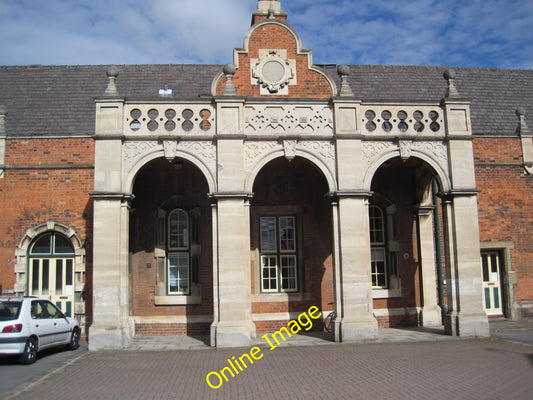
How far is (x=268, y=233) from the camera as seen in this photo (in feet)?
50.8

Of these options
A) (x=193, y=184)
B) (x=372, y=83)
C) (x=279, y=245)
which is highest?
(x=372, y=83)

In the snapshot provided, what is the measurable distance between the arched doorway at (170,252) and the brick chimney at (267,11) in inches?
207

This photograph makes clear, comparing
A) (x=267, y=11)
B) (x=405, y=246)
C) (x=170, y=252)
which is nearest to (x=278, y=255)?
(x=170, y=252)

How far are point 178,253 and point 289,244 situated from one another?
324 centimetres

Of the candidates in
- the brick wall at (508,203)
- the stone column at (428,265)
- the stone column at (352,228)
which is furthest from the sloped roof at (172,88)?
the stone column at (352,228)

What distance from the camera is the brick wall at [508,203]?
16953mm

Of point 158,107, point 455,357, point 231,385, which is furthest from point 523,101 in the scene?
point 231,385

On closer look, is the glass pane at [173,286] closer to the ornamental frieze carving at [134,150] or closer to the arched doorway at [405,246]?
the ornamental frieze carving at [134,150]

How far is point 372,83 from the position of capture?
62.6 feet

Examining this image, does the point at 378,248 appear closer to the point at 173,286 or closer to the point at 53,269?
the point at 173,286

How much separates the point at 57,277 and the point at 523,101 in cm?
1726

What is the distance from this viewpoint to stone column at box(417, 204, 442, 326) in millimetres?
15500

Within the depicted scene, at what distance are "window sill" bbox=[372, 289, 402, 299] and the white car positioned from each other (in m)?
8.41

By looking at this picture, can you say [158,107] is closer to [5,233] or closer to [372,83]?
[5,233]
